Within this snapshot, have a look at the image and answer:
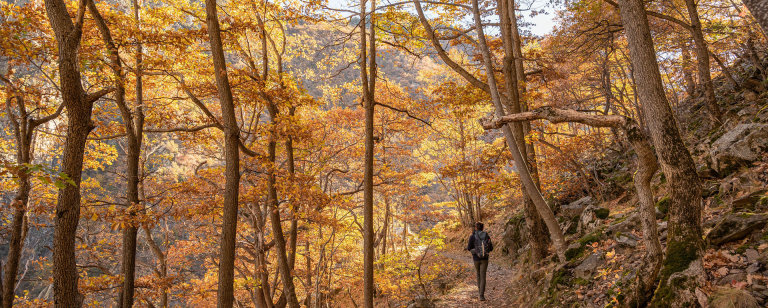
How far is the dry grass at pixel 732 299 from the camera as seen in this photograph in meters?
2.42

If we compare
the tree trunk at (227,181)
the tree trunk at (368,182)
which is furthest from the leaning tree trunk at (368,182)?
the tree trunk at (227,181)

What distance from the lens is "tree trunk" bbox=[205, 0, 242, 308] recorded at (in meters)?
5.40

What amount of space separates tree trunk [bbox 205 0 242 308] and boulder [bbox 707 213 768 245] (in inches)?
234

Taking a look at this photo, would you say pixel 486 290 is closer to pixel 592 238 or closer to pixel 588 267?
pixel 592 238

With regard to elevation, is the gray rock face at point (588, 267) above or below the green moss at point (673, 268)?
below

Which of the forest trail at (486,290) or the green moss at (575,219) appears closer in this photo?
the forest trail at (486,290)

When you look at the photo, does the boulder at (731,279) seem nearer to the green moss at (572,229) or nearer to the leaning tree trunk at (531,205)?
the leaning tree trunk at (531,205)

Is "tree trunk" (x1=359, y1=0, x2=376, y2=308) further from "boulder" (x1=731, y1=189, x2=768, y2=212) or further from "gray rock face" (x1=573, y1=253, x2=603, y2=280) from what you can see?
"boulder" (x1=731, y1=189, x2=768, y2=212)

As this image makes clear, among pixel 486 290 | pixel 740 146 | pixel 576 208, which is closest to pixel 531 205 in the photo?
pixel 576 208

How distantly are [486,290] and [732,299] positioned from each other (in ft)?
24.4

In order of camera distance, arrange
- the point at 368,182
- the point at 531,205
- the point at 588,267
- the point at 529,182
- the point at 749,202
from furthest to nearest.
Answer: the point at 368,182
the point at 531,205
the point at 529,182
the point at 588,267
the point at 749,202

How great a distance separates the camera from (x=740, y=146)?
5117 mm

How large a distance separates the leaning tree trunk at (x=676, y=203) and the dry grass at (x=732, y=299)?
0.19 m

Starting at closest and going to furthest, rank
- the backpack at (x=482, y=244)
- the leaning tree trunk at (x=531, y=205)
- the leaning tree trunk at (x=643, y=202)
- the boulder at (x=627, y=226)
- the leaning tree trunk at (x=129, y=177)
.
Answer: the leaning tree trunk at (x=643, y=202) < the boulder at (x=627, y=226) < the leaning tree trunk at (x=129, y=177) < the backpack at (x=482, y=244) < the leaning tree trunk at (x=531, y=205)
